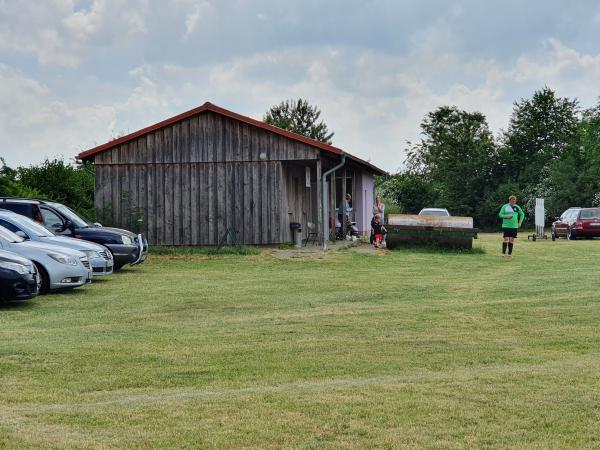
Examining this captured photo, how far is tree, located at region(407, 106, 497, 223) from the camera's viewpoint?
2564 inches

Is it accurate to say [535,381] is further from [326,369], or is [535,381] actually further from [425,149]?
[425,149]

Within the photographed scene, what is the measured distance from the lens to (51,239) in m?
18.5

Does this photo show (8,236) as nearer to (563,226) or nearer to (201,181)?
(201,181)

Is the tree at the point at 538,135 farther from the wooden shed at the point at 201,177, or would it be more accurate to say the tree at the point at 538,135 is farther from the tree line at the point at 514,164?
the wooden shed at the point at 201,177

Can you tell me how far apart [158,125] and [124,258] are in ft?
26.1

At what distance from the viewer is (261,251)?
91.6 feet

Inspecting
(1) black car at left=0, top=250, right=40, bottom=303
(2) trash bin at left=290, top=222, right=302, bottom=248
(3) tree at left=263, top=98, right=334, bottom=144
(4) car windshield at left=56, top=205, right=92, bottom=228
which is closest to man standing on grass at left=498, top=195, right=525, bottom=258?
(2) trash bin at left=290, top=222, right=302, bottom=248

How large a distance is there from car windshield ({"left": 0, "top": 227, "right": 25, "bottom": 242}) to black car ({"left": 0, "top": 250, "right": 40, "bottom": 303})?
1875 mm

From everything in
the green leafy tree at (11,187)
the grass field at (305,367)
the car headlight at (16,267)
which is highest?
the green leafy tree at (11,187)

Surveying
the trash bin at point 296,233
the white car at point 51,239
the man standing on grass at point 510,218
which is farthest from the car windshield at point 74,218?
the man standing on grass at point 510,218

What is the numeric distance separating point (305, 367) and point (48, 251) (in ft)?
30.0

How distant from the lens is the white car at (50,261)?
16.7 metres

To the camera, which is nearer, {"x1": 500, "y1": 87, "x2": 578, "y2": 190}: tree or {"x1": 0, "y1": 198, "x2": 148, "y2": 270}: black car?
{"x1": 0, "y1": 198, "x2": 148, "y2": 270}: black car

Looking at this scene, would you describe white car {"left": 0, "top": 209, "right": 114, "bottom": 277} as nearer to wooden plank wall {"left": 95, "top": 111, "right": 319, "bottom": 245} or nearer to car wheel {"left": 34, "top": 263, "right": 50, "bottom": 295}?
car wheel {"left": 34, "top": 263, "right": 50, "bottom": 295}
